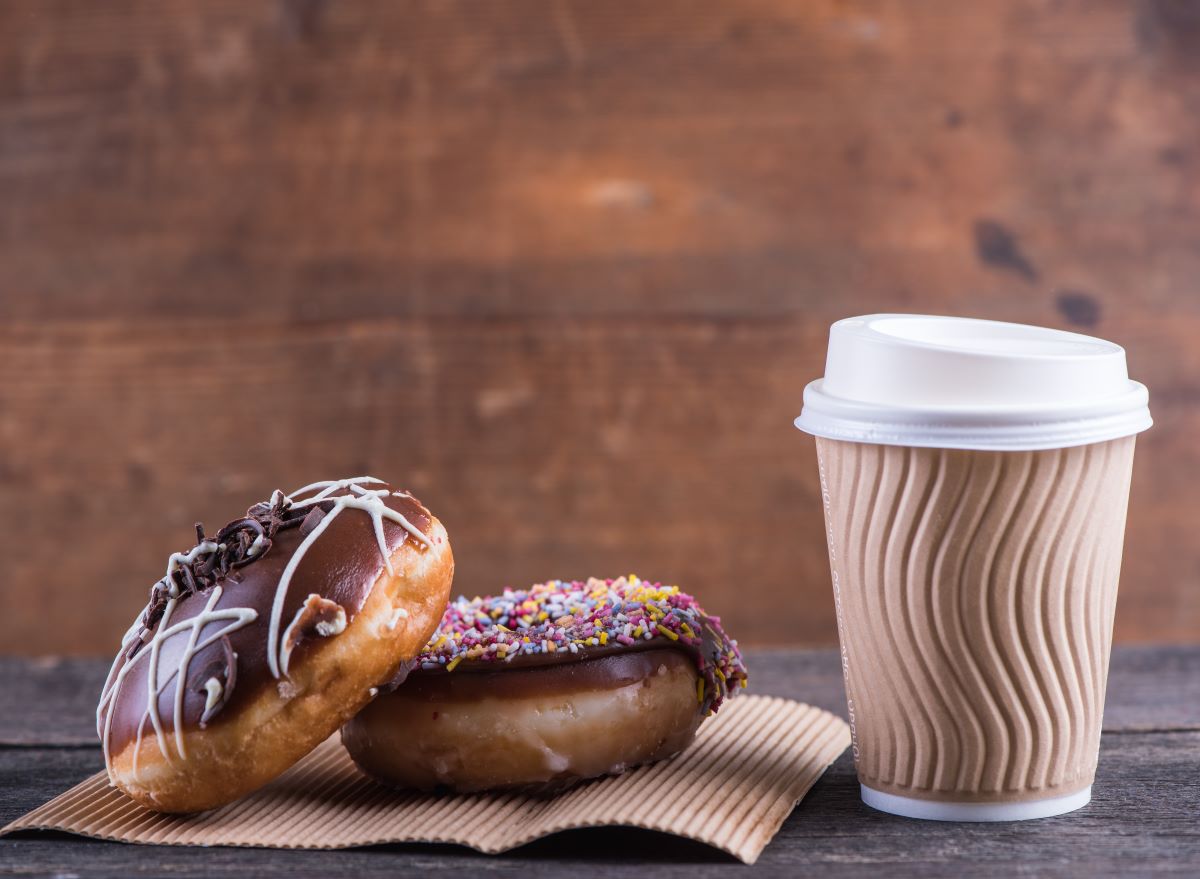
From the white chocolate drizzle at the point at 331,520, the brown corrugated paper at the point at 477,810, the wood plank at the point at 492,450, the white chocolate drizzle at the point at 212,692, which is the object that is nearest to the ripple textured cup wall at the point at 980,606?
the brown corrugated paper at the point at 477,810

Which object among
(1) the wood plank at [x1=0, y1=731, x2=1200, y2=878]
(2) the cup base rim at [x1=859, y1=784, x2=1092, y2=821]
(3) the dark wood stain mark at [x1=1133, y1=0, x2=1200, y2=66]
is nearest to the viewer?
(1) the wood plank at [x1=0, y1=731, x2=1200, y2=878]

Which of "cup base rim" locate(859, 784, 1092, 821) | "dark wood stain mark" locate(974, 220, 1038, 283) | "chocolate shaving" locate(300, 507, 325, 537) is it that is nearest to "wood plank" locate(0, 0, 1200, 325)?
"dark wood stain mark" locate(974, 220, 1038, 283)

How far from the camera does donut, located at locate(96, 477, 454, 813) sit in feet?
3.39

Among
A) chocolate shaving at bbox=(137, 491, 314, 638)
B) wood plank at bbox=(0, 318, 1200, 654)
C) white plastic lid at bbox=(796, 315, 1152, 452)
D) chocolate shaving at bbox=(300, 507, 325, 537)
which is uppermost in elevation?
white plastic lid at bbox=(796, 315, 1152, 452)

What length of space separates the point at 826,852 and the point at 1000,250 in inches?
52.0

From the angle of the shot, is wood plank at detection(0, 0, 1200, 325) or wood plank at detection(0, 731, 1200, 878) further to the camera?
wood plank at detection(0, 0, 1200, 325)

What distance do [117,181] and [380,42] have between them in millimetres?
485

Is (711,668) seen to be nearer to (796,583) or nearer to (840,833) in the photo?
(840,833)

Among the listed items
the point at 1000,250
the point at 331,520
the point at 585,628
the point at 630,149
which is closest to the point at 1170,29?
the point at 1000,250

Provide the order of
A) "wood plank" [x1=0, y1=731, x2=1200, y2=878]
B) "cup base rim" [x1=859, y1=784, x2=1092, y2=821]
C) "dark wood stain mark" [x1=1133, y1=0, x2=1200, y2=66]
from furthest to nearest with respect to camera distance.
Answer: "dark wood stain mark" [x1=1133, y1=0, x2=1200, y2=66]
"cup base rim" [x1=859, y1=784, x2=1092, y2=821]
"wood plank" [x1=0, y1=731, x2=1200, y2=878]

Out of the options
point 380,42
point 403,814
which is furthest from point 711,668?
point 380,42

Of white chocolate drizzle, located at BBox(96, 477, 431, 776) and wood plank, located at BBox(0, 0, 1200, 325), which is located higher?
wood plank, located at BBox(0, 0, 1200, 325)

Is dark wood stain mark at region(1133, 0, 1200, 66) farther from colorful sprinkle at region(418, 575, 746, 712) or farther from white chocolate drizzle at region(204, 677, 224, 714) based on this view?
white chocolate drizzle at region(204, 677, 224, 714)

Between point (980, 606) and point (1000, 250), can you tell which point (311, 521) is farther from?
point (1000, 250)
